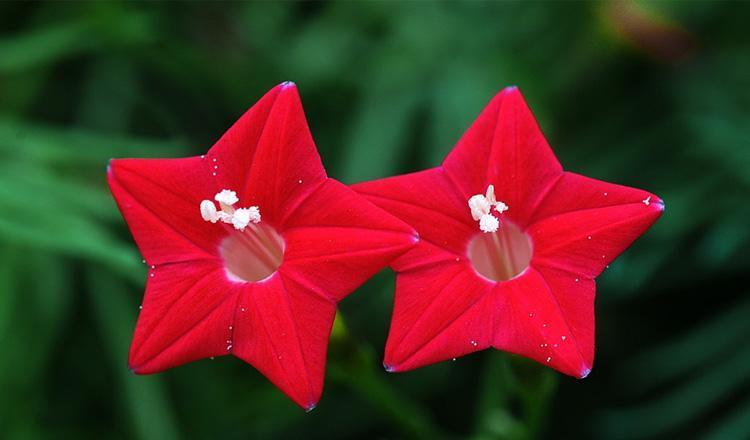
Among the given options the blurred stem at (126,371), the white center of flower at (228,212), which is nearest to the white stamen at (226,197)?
the white center of flower at (228,212)

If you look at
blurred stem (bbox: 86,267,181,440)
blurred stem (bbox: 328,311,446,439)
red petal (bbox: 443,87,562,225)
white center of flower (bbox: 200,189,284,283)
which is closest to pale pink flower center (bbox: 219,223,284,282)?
white center of flower (bbox: 200,189,284,283)

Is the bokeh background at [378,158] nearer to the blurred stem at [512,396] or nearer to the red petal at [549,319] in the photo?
the blurred stem at [512,396]

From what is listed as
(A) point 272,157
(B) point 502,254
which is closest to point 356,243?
(A) point 272,157

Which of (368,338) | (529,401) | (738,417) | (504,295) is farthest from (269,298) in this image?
(738,417)

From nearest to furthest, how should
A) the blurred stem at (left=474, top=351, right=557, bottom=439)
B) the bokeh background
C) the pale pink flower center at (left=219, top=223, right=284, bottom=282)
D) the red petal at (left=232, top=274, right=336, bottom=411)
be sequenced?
the red petal at (left=232, top=274, right=336, bottom=411), the pale pink flower center at (left=219, top=223, right=284, bottom=282), the blurred stem at (left=474, top=351, right=557, bottom=439), the bokeh background

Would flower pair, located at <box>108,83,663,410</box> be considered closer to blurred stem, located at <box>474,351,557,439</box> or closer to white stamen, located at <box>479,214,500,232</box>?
white stamen, located at <box>479,214,500,232</box>

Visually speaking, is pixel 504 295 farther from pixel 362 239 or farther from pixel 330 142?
pixel 330 142
